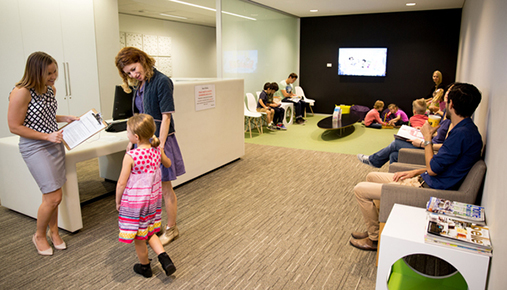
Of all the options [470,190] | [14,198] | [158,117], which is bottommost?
[14,198]

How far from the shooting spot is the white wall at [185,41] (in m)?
9.16

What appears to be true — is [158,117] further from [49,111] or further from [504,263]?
[504,263]

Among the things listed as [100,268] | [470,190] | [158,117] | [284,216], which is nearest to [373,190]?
[470,190]

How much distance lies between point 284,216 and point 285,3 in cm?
614

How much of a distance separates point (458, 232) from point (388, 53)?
29.5 ft

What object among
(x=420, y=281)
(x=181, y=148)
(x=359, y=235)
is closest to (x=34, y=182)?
(x=181, y=148)

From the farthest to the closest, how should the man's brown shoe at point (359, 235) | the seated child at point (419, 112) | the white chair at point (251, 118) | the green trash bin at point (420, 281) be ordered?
1. the white chair at point (251, 118)
2. the seated child at point (419, 112)
3. the man's brown shoe at point (359, 235)
4. the green trash bin at point (420, 281)

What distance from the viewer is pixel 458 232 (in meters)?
2.01

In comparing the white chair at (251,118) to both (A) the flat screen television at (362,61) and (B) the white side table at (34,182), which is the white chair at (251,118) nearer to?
(A) the flat screen television at (362,61)

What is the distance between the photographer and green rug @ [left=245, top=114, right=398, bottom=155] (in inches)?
267

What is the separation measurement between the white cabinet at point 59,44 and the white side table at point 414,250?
16.4ft

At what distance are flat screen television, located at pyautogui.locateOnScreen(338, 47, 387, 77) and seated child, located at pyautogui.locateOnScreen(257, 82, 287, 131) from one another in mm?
3083

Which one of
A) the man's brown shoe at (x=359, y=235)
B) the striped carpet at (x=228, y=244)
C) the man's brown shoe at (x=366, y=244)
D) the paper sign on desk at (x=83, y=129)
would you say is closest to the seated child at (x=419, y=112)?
the striped carpet at (x=228, y=244)

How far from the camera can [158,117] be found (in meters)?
2.88
